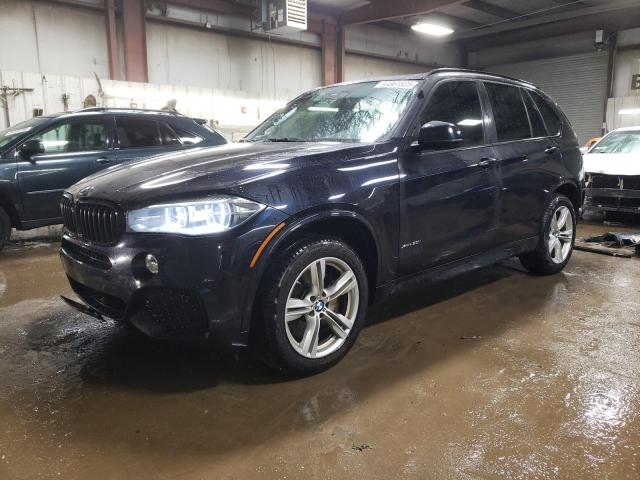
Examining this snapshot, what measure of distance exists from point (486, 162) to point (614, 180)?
475 centimetres

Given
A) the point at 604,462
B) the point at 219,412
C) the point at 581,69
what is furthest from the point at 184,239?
the point at 581,69

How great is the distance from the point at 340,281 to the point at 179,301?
84 centimetres

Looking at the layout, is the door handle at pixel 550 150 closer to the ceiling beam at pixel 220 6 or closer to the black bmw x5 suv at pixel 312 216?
the black bmw x5 suv at pixel 312 216

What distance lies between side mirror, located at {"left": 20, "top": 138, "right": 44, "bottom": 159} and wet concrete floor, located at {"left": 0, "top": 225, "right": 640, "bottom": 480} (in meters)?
2.61

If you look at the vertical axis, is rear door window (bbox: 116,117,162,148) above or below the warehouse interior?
above

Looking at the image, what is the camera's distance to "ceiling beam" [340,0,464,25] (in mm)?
11680

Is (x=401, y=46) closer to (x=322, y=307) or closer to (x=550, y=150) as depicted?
(x=550, y=150)

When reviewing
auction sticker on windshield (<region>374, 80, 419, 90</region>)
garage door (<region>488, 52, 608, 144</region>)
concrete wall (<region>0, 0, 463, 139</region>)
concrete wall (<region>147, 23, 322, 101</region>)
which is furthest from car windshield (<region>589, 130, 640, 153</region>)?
garage door (<region>488, 52, 608, 144</region>)

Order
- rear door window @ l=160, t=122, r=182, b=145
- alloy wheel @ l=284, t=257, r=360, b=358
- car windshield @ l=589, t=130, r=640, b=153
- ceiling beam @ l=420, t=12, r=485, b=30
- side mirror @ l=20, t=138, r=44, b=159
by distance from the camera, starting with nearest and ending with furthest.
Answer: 1. alloy wheel @ l=284, t=257, r=360, b=358
2. side mirror @ l=20, t=138, r=44, b=159
3. rear door window @ l=160, t=122, r=182, b=145
4. car windshield @ l=589, t=130, r=640, b=153
5. ceiling beam @ l=420, t=12, r=485, b=30

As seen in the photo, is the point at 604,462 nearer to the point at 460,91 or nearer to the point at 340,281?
the point at 340,281

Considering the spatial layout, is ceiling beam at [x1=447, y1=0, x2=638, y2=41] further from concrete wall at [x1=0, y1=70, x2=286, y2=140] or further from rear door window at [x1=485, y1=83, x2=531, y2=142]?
rear door window at [x1=485, y1=83, x2=531, y2=142]

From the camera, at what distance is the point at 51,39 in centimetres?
938

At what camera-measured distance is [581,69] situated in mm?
16703

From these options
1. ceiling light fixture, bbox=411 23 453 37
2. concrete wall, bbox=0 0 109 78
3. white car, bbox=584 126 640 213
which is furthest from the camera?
ceiling light fixture, bbox=411 23 453 37
